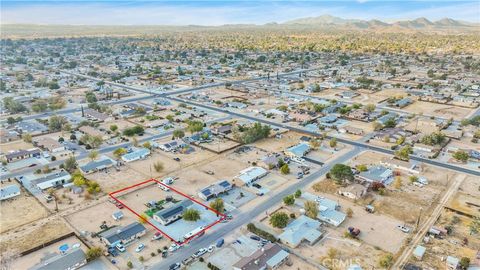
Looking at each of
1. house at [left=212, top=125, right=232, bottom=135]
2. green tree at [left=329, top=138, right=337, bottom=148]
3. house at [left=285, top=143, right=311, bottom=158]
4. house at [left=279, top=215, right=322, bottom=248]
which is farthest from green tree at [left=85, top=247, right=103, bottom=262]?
green tree at [left=329, top=138, right=337, bottom=148]

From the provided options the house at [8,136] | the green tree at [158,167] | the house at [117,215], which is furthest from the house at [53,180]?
the house at [8,136]

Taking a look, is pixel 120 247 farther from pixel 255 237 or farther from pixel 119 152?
pixel 119 152

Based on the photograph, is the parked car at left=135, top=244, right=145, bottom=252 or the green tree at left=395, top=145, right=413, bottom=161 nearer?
the parked car at left=135, top=244, right=145, bottom=252

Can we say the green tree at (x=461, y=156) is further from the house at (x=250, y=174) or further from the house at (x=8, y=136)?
the house at (x=8, y=136)

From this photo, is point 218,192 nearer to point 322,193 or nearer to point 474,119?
point 322,193

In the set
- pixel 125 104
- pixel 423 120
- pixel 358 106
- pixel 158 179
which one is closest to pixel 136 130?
pixel 158 179

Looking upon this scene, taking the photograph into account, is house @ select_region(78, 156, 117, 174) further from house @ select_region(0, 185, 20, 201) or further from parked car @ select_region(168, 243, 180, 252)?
parked car @ select_region(168, 243, 180, 252)
